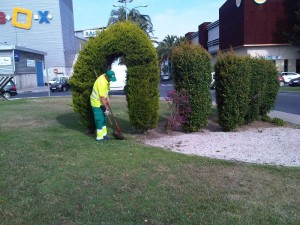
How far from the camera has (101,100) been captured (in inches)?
334

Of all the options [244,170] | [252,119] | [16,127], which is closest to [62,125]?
[16,127]

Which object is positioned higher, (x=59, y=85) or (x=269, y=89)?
(x=59, y=85)

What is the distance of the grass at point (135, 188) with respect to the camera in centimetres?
430

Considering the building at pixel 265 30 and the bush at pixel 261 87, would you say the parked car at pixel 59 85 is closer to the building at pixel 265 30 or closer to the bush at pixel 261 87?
the building at pixel 265 30

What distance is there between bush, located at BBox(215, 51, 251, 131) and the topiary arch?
1.92m

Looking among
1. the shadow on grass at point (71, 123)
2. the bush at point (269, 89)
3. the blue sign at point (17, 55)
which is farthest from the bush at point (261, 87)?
the blue sign at point (17, 55)

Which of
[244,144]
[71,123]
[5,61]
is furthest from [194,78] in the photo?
[5,61]

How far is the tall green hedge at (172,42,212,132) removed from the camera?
31.6ft

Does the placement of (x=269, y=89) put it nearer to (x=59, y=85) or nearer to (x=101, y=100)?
(x=101, y=100)

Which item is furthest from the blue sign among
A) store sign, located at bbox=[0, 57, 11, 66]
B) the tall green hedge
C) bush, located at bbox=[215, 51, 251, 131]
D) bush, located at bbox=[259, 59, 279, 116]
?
bush, located at bbox=[215, 51, 251, 131]

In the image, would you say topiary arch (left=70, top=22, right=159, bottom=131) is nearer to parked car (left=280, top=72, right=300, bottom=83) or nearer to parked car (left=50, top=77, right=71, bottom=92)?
parked car (left=50, top=77, right=71, bottom=92)

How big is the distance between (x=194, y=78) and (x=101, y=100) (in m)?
2.58

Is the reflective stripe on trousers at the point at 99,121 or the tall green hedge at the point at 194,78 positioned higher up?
the tall green hedge at the point at 194,78

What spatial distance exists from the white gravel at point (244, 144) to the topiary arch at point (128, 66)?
3.27 feet
